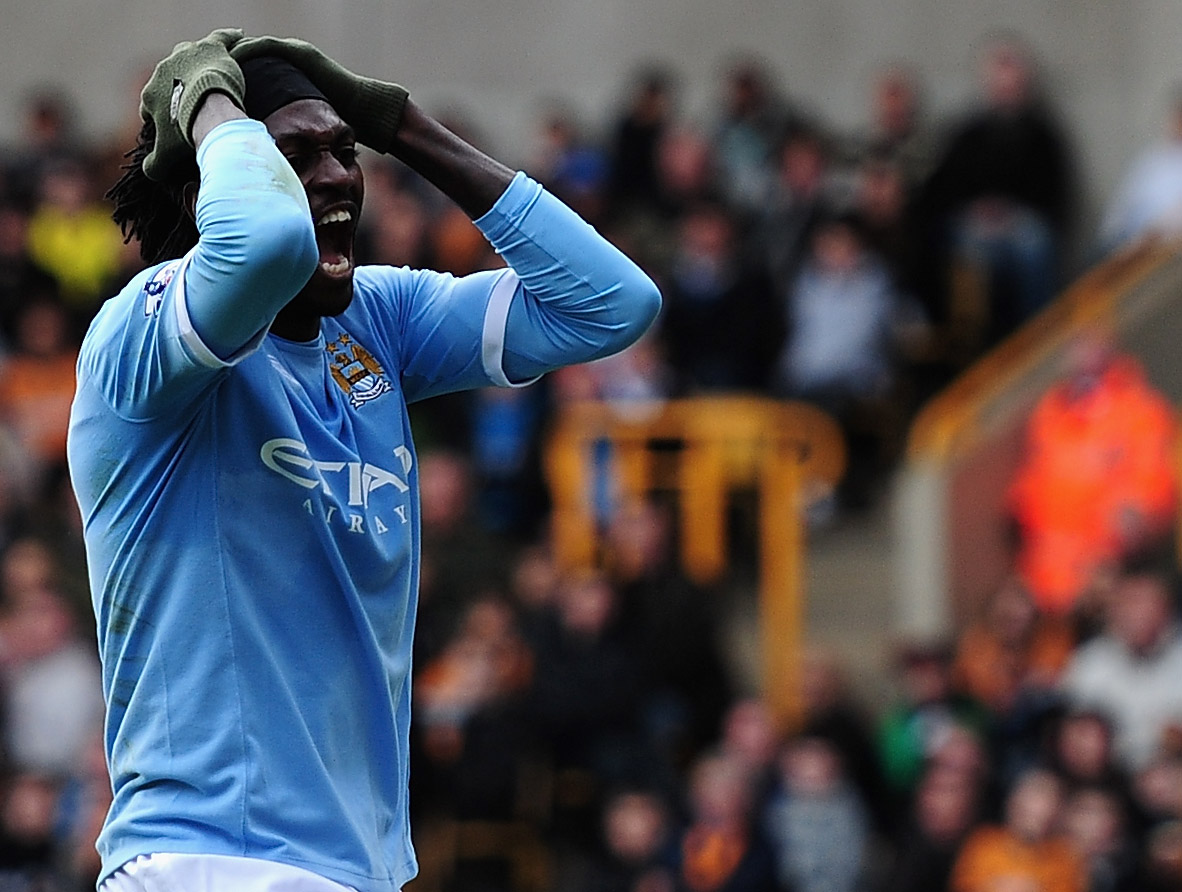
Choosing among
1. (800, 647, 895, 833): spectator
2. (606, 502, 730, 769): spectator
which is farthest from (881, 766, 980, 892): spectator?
(606, 502, 730, 769): spectator

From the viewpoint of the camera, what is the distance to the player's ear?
12.0ft

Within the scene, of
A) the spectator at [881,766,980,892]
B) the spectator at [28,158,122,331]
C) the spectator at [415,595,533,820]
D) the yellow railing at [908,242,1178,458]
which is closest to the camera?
the spectator at [881,766,980,892]

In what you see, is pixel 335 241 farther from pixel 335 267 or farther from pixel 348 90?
pixel 348 90

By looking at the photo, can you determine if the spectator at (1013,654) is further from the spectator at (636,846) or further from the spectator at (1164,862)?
the spectator at (636,846)

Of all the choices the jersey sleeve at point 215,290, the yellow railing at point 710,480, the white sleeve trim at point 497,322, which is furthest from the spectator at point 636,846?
the jersey sleeve at point 215,290

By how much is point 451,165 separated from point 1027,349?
9.67 meters

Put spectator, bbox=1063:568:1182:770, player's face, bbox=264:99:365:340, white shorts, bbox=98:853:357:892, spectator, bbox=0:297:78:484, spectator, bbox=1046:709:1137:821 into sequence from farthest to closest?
spectator, bbox=0:297:78:484, spectator, bbox=1063:568:1182:770, spectator, bbox=1046:709:1137:821, player's face, bbox=264:99:365:340, white shorts, bbox=98:853:357:892

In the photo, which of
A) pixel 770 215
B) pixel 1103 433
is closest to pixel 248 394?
pixel 1103 433

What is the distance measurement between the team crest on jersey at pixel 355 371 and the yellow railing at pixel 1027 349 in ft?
30.0

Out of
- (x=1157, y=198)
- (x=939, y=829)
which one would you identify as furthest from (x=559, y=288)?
(x=1157, y=198)

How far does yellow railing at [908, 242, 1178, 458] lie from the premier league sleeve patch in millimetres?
9584

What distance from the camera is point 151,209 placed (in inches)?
148

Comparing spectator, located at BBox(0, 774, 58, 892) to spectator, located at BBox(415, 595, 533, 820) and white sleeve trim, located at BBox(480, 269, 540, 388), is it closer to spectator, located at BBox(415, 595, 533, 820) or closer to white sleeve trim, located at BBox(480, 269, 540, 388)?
spectator, located at BBox(415, 595, 533, 820)

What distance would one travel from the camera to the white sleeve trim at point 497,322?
13.0 feet
